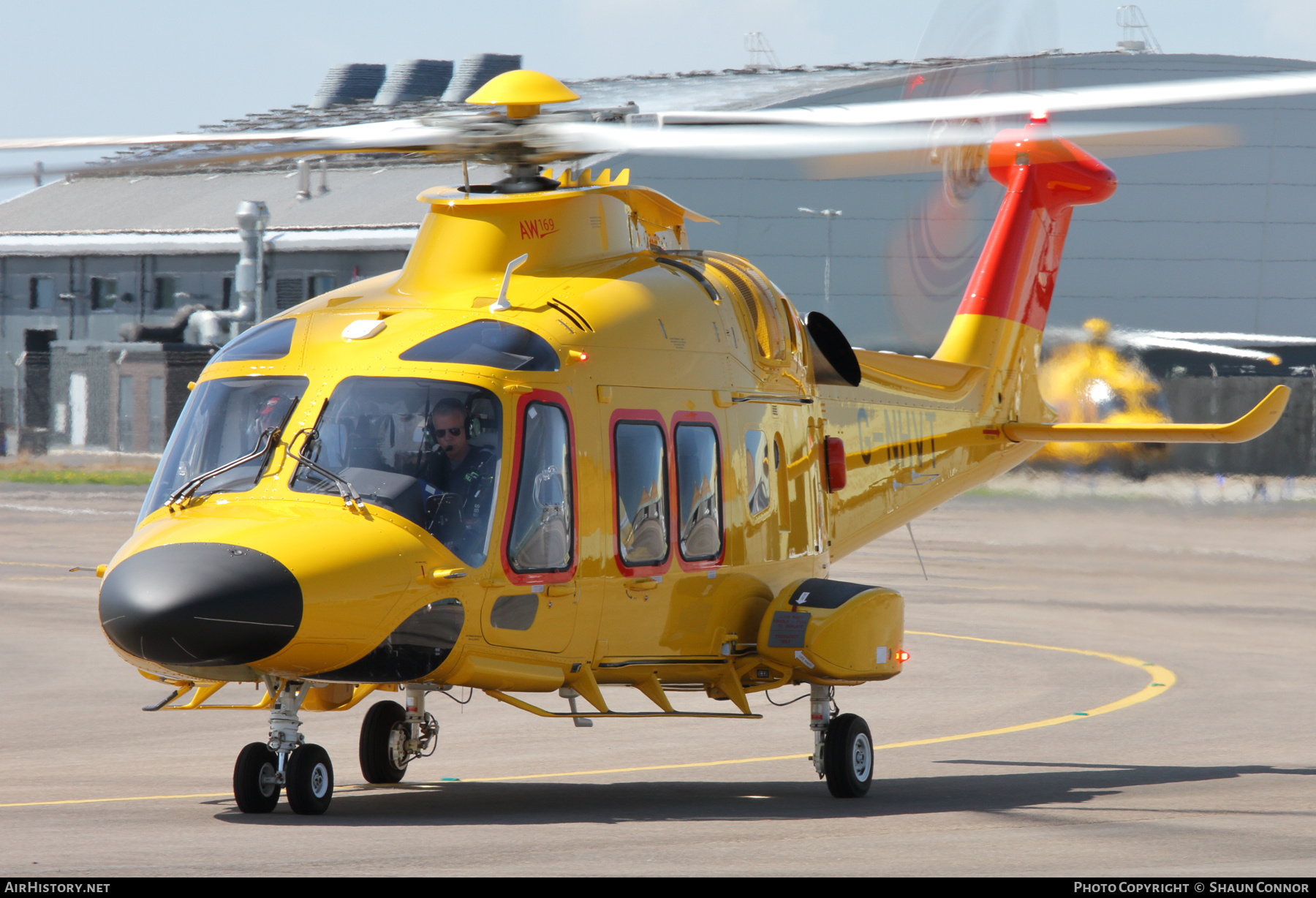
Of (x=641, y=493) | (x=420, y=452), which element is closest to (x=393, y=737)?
(x=641, y=493)

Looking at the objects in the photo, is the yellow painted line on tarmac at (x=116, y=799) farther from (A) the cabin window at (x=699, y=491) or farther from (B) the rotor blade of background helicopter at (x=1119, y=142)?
(B) the rotor blade of background helicopter at (x=1119, y=142)

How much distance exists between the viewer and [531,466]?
903 cm

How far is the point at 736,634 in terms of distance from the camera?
10.6m

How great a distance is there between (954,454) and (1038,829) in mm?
5464

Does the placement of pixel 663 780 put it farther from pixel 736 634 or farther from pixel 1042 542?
pixel 1042 542

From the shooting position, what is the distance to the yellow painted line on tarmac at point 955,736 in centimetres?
998

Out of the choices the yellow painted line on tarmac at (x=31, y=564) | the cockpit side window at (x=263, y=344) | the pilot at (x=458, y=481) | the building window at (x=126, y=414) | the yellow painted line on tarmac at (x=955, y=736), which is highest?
the cockpit side window at (x=263, y=344)

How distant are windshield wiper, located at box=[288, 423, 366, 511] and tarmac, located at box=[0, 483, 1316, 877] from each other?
1.72 metres

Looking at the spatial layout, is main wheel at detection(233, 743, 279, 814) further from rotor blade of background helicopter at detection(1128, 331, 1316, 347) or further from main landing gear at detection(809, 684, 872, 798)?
rotor blade of background helicopter at detection(1128, 331, 1316, 347)

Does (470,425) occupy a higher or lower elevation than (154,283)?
higher

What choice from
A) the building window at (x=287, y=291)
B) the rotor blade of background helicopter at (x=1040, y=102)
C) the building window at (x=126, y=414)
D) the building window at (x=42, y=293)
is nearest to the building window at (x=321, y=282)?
the building window at (x=287, y=291)

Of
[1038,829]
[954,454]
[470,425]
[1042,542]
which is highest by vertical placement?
[470,425]

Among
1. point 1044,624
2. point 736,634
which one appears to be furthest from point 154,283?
point 736,634

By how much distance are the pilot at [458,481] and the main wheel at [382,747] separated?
263 centimetres
